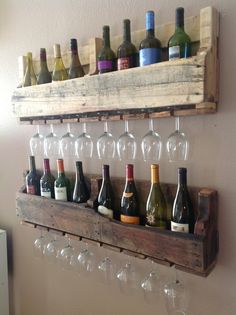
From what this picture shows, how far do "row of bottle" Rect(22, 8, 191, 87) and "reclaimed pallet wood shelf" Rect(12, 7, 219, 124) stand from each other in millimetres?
38

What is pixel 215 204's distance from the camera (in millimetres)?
950

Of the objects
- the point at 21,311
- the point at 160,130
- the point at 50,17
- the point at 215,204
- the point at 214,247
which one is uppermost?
the point at 50,17

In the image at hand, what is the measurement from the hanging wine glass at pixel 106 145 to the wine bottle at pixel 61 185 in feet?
0.74

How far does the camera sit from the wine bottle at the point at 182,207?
970 mm

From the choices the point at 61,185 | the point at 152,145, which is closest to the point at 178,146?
the point at 152,145

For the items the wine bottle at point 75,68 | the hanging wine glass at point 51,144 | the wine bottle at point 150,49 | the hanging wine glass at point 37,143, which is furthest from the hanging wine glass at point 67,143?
the wine bottle at point 150,49

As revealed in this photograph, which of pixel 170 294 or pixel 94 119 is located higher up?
pixel 94 119

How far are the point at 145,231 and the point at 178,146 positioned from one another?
0.31m

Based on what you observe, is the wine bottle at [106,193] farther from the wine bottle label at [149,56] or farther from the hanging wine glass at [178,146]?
the wine bottle label at [149,56]

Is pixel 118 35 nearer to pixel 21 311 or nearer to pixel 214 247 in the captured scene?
pixel 214 247

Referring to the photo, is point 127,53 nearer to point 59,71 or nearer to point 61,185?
point 59,71

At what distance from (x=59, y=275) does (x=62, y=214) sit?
503 millimetres

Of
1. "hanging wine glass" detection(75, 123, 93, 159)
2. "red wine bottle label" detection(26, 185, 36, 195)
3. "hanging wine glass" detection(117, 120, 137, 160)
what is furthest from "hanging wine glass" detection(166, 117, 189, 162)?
"red wine bottle label" detection(26, 185, 36, 195)

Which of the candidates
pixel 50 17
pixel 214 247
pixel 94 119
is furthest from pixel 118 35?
pixel 214 247
